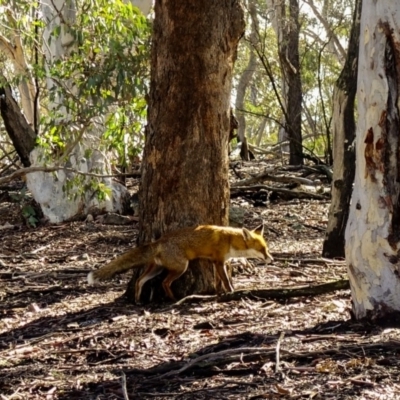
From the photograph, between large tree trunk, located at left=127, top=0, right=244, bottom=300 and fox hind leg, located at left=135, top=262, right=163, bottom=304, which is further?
fox hind leg, located at left=135, top=262, right=163, bottom=304

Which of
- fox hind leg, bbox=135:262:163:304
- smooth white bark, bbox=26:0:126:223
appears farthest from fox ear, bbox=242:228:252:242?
smooth white bark, bbox=26:0:126:223

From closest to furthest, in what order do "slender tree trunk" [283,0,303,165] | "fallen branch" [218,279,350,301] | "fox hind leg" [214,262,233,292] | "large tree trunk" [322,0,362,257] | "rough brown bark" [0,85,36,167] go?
"fallen branch" [218,279,350,301]
"fox hind leg" [214,262,233,292]
"large tree trunk" [322,0,362,257]
"rough brown bark" [0,85,36,167]
"slender tree trunk" [283,0,303,165]

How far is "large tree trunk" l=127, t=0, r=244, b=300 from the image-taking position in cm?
799

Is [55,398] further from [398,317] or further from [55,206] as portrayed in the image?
[55,206]

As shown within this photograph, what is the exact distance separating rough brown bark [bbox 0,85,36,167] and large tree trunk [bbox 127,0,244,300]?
853 centimetres

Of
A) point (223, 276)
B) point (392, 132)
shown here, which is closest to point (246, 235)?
point (223, 276)

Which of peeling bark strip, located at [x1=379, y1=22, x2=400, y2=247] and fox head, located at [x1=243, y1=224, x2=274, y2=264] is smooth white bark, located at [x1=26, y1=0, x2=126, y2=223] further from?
peeling bark strip, located at [x1=379, y1=22, x2=400, y2=247]

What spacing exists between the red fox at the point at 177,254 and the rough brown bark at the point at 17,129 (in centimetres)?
846

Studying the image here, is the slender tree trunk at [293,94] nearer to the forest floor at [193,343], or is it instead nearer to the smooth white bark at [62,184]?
the smooth white bark at [62,184]

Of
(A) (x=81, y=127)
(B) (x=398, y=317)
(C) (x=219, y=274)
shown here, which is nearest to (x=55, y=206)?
(A) (x=81, y=127)

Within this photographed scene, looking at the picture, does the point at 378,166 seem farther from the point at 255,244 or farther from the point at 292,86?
the point at 292,86

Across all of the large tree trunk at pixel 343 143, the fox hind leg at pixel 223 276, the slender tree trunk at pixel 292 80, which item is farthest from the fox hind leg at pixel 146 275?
the slender tree trunk at pixel 292 80

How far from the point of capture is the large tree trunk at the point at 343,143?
9558 millimetres

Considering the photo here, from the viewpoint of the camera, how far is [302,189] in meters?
15.9
